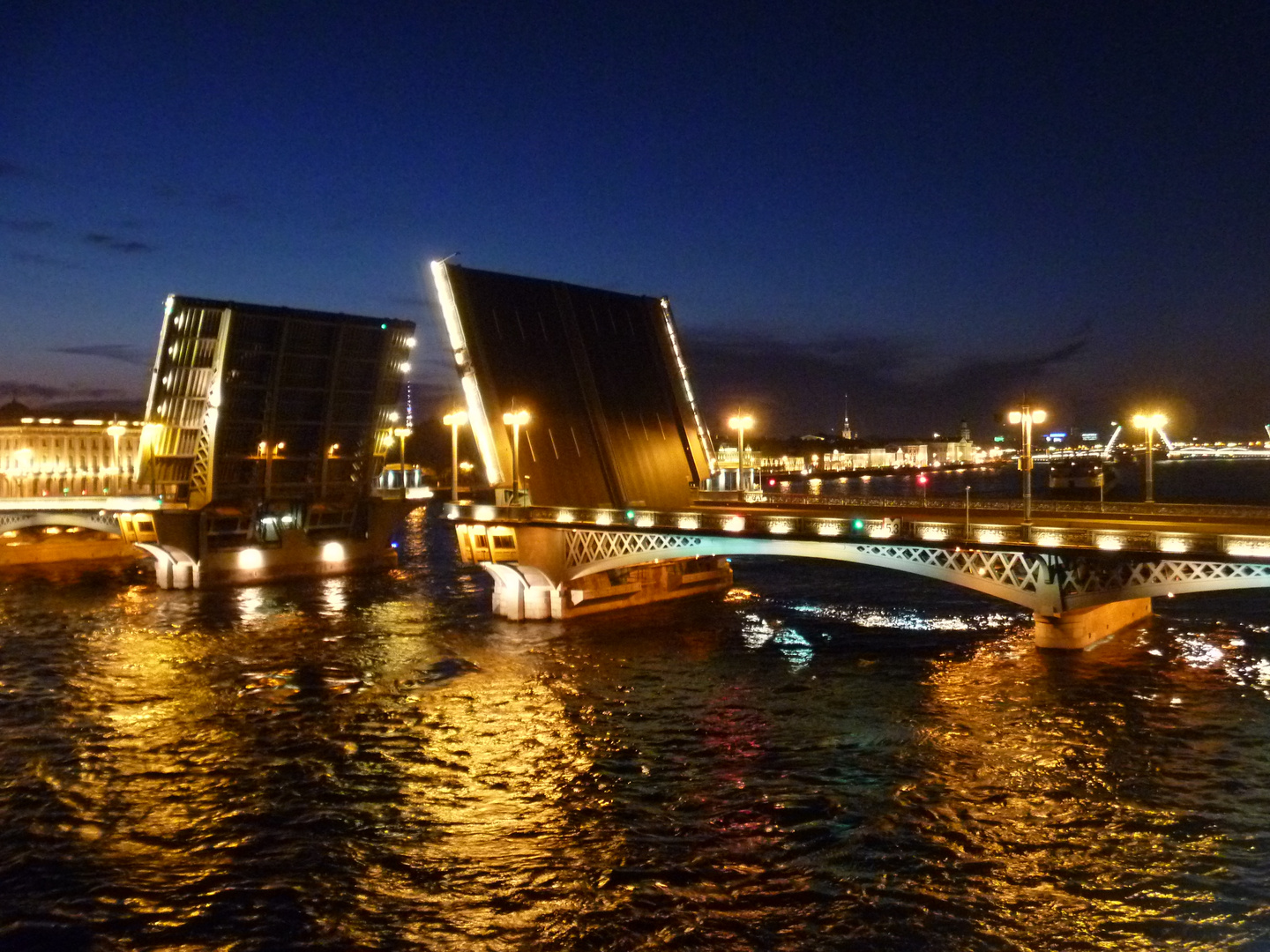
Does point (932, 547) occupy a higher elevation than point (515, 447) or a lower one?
lower

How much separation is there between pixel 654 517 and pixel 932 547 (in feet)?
26.7

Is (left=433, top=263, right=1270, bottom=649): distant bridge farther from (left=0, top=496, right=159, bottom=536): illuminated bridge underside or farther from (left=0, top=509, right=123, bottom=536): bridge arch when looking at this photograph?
(left=0, top=509, right=123, bottom=536): bridge arch

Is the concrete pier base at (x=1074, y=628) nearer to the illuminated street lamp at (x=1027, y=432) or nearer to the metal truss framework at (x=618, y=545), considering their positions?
the illuminated street lamp at (x=1027, y=432)

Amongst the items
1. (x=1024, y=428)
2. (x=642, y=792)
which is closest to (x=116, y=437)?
(x=1024, y=428)

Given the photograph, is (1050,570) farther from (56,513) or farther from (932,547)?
(56,513)

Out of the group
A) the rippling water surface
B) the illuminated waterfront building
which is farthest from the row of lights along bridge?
the illuminated waterfront building

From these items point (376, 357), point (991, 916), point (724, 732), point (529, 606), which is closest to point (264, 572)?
point (376, 357)

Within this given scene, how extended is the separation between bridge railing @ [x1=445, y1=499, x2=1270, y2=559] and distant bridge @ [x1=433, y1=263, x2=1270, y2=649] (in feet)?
0.13

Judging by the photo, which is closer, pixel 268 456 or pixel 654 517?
pixel 654 517

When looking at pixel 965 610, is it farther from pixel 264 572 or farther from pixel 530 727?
pixel 264 572

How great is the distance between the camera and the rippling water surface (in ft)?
40.8

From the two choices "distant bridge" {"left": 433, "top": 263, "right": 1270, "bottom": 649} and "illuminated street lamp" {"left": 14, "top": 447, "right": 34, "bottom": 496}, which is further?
"illuminated street lamp" {"left": 14, "top": 447, "right": 34, "bottom": 496}

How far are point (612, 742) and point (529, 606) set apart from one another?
1435 centimetres

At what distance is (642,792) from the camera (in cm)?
1709
